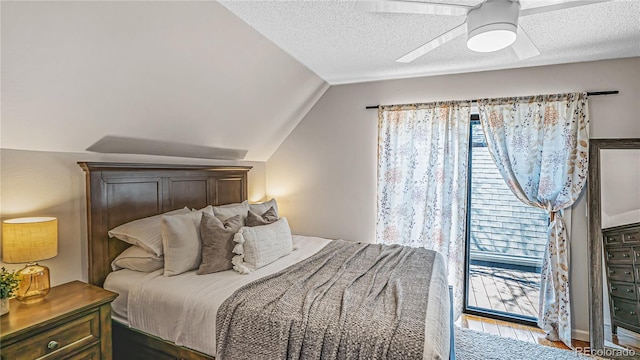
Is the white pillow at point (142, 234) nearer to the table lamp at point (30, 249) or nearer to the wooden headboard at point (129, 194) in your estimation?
the wooden headboard at point (129, 194)

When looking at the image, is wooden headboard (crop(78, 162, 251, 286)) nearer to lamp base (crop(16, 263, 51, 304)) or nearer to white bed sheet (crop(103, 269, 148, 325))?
white bed sheet (crop(103, 269, 148, 325))

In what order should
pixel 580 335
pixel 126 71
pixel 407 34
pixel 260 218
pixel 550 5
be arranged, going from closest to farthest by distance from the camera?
pixel 550 5, pixel 126 71, pixel 407 34, pixel 260 218, pixel 580 335

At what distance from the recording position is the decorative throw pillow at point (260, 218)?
2631 mm

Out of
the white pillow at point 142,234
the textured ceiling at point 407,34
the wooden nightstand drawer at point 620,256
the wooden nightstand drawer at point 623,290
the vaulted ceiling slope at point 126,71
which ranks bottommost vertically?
the wooden nightstand drawer at point 623,290

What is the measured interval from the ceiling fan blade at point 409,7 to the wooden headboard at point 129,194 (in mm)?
2063

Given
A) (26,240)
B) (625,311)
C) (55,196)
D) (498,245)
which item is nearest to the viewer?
(26,240)

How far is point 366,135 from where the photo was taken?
3629 millimetres

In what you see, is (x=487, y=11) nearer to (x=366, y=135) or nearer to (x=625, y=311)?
(x=366, y=135)

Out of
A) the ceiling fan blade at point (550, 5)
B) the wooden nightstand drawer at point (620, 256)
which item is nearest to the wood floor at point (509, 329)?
the wooden nightstand drawer at point (620, 256)

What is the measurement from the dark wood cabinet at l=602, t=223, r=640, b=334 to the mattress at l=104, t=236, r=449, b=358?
1646mm

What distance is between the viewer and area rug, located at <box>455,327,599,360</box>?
99.2 inches

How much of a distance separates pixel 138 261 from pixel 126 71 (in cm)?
126

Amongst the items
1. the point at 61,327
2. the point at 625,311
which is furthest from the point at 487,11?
the point at 625,311
